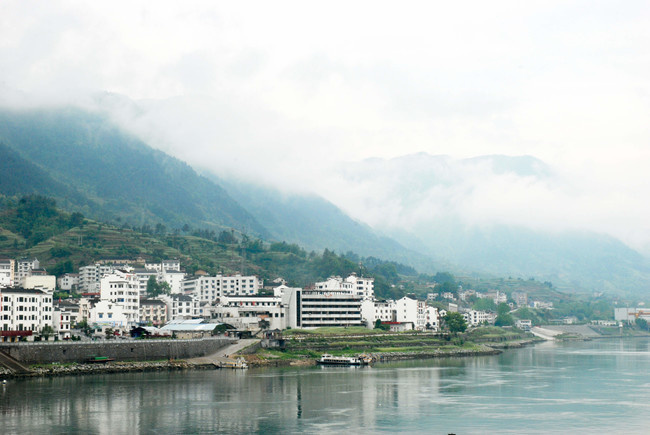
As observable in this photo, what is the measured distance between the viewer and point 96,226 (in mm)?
186500

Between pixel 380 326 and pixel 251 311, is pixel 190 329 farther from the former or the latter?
pixel 380 326

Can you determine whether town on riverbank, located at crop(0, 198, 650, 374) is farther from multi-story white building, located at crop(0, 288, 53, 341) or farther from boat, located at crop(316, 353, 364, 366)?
boat, located at crop(316, 353, 364, 366)

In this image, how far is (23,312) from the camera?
84438 millimetres

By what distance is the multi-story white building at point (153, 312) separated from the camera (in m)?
110

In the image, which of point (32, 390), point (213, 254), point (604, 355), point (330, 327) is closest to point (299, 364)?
point (330, 327)

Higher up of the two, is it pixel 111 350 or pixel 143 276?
pixel 143 276

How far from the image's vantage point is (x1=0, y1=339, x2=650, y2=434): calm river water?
47906 millimetres

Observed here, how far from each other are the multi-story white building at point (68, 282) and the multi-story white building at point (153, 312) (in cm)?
3357

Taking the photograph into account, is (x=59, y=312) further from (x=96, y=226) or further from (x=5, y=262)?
(x=96, y=226)

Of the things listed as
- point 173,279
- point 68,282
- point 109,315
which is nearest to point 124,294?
point 109,315

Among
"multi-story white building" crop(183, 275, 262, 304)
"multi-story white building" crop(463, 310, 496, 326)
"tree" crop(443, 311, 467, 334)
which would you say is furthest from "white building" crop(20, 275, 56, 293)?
"multi-story white building" crop(463, 310, 496, 326)

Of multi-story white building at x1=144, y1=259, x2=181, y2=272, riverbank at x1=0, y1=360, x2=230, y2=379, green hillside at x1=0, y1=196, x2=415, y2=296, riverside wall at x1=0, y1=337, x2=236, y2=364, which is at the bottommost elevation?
riverbank at x1=0, y1=360, x2=230, y2=379

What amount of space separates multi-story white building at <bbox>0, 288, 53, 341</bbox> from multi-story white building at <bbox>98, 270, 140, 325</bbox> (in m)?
15.3

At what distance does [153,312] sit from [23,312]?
95.7ft
